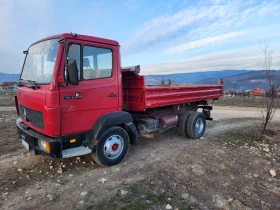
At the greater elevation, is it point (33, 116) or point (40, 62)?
point (40, 62)

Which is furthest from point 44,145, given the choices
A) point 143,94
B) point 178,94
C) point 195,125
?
point 195,125

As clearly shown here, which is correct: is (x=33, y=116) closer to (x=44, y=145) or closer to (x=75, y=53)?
(x=44, y=145)

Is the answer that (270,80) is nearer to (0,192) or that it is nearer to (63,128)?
(63,128)

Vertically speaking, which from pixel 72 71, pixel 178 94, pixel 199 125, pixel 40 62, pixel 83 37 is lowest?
pixel 199 125

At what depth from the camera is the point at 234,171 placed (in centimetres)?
443

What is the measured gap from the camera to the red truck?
359 centimetres

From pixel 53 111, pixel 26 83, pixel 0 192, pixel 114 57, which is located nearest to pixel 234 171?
pixel 114 57

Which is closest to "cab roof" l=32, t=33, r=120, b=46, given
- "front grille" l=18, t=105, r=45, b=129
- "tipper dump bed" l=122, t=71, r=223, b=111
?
"tipper dump bed" l=122, t=71, r=223, b=111

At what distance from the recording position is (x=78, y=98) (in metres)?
3.79

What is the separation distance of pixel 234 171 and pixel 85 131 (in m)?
3.18

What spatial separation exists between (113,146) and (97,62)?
1.75 metres

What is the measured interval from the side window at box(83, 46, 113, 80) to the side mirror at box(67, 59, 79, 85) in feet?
1.30

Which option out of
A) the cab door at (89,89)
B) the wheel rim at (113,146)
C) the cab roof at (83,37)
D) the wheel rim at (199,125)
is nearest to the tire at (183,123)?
the wheel rim at (199,125)

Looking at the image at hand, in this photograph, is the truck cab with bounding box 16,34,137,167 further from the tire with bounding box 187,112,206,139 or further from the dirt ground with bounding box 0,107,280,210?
the tire with bounding box 187,112,206,139
